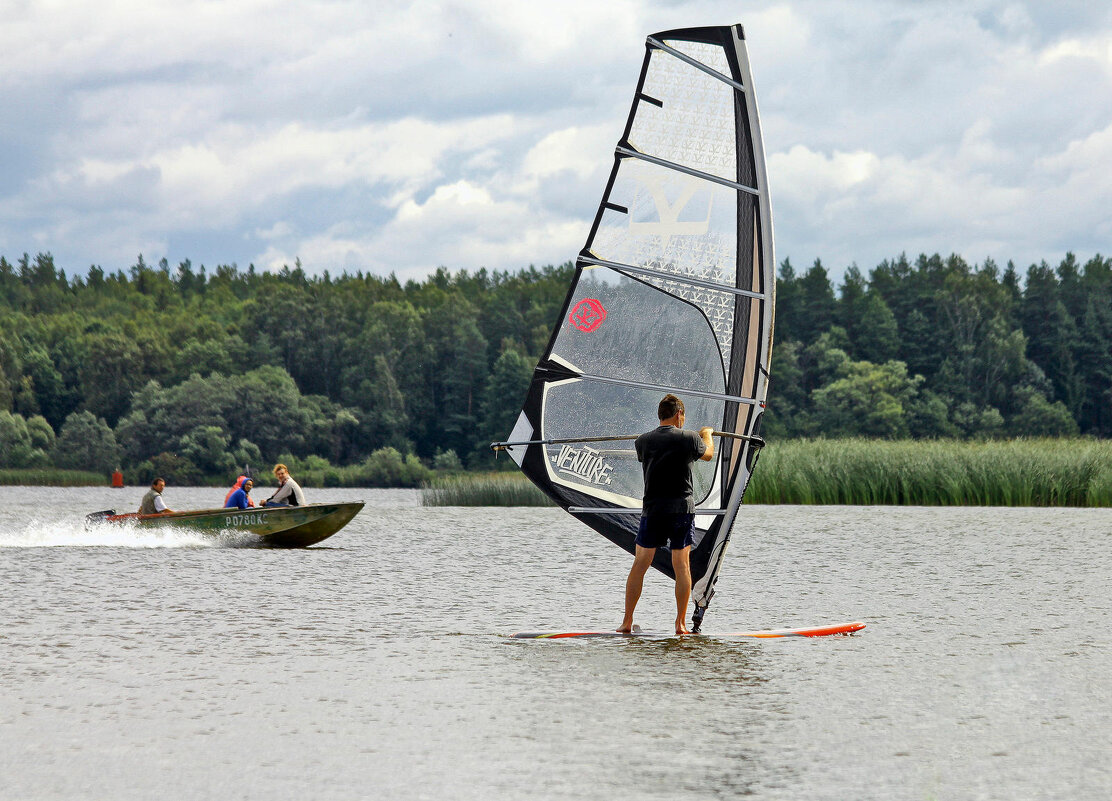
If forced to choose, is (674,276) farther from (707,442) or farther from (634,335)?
(707,442)

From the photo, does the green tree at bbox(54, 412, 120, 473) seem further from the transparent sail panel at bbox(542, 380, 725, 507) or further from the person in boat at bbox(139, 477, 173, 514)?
the transparent sail panel at bbox(542, 380, 725, 507)

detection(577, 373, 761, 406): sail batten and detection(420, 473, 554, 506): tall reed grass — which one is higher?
detection(577, 373, 761, 406): sail batten

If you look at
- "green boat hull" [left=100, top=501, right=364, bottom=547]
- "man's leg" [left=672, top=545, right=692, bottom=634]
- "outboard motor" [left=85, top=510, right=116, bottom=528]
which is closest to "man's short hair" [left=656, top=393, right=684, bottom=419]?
"man's leg" [left=672, top=545, right=692, bottom=634]

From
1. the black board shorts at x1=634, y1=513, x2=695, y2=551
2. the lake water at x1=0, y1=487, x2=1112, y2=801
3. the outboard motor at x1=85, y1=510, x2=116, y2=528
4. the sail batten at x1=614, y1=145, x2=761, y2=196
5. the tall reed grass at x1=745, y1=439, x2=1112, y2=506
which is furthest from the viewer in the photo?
the tall reed grass at x1=745, y1=439, x2=1112, y2=506

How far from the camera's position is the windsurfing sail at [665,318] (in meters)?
9.85

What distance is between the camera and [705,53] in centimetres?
995

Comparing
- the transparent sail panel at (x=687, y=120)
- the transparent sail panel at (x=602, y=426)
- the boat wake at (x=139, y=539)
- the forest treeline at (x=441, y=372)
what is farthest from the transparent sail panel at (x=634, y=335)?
the forest treeline at (x=441, y=372)

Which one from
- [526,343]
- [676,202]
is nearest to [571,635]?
[676,202]

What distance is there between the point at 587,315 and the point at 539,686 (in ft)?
12.1

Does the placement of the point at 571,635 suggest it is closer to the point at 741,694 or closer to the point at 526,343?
the point at 741,694

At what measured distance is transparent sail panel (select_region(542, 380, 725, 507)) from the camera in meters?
10.2

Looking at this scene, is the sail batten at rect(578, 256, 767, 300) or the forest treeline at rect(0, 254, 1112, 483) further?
the forest treeline at rect(0, 254, 1112, 483)

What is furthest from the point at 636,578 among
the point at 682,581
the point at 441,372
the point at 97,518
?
the point at 441,372

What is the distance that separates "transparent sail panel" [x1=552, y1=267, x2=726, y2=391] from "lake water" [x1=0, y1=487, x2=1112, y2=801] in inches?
Result: 76.2
